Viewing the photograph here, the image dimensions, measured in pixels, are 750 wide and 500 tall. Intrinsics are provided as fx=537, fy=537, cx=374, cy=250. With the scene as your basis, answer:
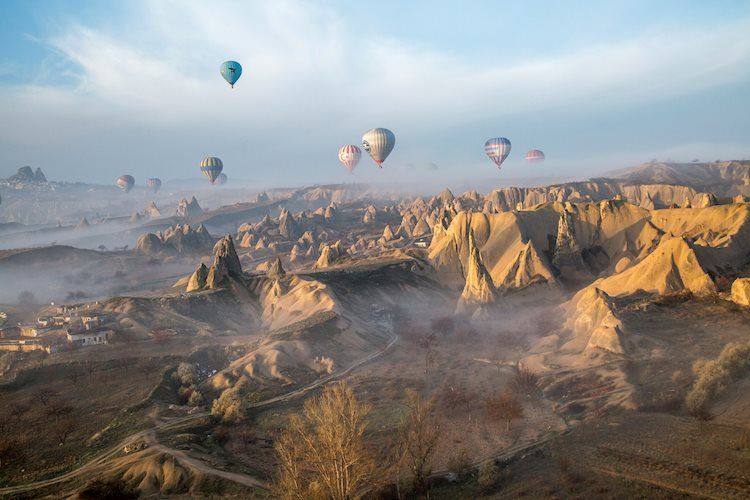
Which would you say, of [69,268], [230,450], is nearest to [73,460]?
[230,450]

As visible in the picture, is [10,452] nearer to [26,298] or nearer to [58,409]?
[58,409]

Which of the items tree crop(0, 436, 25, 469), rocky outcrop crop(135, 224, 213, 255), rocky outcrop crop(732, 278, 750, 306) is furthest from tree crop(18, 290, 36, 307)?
rocky outcrop crop(732, 278, 750, 306)

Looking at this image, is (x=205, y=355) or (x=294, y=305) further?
(x=294, y=305)

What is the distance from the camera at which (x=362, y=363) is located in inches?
2283

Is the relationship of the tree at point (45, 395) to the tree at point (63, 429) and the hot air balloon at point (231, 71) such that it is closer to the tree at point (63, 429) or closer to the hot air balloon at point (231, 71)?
the tree at point (63, 429)

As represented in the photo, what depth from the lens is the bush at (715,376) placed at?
Answer: 37594mm

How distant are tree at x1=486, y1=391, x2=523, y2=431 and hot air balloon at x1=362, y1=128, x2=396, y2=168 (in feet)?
299

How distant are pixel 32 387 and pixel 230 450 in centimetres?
2503

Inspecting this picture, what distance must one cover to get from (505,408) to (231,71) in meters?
89.5

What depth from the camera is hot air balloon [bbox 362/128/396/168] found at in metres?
128

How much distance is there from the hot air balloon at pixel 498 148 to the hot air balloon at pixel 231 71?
83824 millimetres

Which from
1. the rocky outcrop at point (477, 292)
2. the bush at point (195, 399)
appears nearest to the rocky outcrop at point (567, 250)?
the rocky outcrop at point (477, 292)

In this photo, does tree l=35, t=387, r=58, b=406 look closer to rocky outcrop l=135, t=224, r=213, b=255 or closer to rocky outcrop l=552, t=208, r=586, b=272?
rocky outcrop l=552, t=208, r=586, b=272

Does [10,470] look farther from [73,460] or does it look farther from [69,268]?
[69,268]
